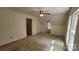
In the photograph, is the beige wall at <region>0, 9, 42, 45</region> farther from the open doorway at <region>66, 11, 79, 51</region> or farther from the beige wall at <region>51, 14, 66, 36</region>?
the open doorway at <region>66, 11, 79, 51</region>

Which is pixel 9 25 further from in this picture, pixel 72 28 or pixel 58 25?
pixel 72 28

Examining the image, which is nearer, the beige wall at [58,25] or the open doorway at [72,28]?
the open doorway at [72,28]

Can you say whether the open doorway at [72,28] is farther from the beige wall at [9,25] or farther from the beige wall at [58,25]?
the beige wall at [9,25]

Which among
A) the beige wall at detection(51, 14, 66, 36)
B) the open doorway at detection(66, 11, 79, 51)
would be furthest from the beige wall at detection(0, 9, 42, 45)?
the open doorway at detection(66, 11, 79, 51)

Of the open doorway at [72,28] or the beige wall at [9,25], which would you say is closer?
the open doorway at [72,28]

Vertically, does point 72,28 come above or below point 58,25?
below

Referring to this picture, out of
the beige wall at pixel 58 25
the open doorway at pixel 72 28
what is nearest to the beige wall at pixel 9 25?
the beige wall at pixel 58 25

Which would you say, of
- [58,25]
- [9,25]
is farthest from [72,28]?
[9,25]

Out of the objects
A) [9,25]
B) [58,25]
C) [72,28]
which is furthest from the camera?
[9,25]

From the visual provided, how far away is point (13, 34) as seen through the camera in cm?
431

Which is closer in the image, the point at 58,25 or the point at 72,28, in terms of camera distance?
the point at 72,28

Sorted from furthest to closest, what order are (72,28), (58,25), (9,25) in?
(9,25), (58,25), (72,28)

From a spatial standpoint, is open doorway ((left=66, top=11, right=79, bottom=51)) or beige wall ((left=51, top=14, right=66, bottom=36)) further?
beige wall ((left=51, top=14, right=66, bottom=36))
